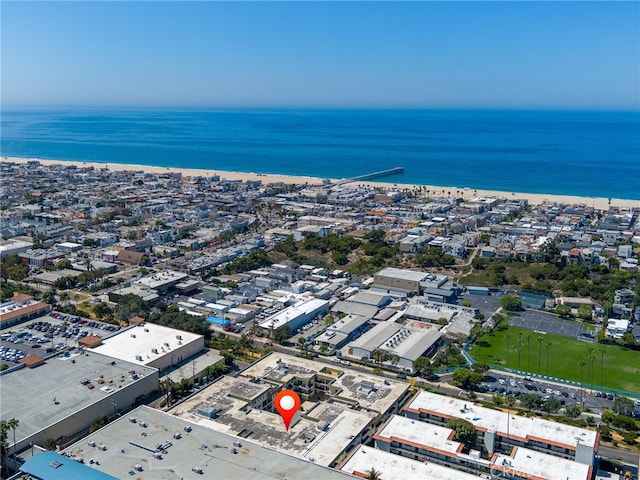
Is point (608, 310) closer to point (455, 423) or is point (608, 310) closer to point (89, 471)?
point (455, 423)

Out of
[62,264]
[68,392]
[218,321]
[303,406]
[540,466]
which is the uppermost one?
[68,392]

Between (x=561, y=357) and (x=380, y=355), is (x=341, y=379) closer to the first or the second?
(x=380, y=355)

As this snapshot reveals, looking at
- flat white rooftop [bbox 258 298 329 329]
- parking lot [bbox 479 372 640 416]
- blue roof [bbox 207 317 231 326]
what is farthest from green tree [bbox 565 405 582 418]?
blue roof [bbox 207 317 231 326]

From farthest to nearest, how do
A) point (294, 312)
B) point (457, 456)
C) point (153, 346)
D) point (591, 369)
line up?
point (294, 312) < point (591, 369) < point (153, 346) < point (457, 456)

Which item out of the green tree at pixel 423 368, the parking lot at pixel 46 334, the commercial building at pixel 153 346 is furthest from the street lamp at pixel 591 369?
the parking lot at pixel 46 334

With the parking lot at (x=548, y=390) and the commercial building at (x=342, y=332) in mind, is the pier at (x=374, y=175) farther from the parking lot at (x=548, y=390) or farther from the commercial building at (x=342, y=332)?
the parking lot at (x=548, y=390)

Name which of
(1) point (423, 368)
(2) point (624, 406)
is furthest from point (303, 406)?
(2) point (624, 406)

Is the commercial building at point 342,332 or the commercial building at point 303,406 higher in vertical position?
the commercial building at point 303,406
